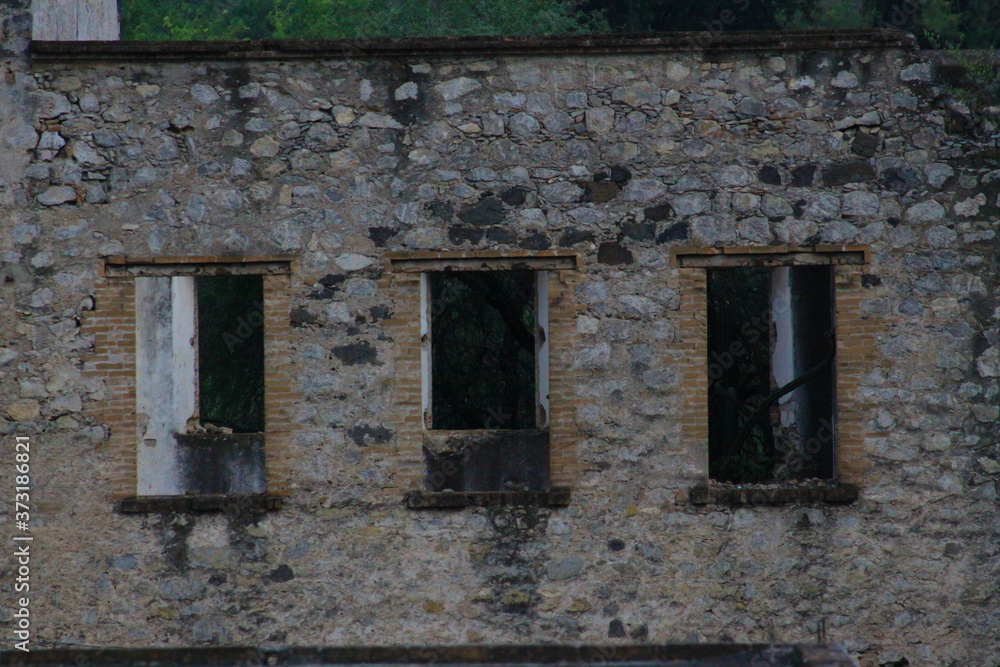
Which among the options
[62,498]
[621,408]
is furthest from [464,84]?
[62,498]

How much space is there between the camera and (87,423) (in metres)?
7.77

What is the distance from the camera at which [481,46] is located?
25.3 feet

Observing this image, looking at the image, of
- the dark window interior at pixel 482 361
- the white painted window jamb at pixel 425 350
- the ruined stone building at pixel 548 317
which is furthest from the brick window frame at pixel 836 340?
the dark window interior at pixel 482 361

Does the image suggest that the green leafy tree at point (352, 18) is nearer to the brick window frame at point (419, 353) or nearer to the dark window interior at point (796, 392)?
the brick window frame at point (419, 353)


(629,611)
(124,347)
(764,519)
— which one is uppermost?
(124,347)

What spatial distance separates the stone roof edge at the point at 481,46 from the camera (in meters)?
7.67

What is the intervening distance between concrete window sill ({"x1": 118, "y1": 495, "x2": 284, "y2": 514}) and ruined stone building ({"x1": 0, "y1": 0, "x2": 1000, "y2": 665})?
0.07 feet

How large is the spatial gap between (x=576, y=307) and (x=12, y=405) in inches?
153

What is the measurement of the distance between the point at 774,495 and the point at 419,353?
8.50ft

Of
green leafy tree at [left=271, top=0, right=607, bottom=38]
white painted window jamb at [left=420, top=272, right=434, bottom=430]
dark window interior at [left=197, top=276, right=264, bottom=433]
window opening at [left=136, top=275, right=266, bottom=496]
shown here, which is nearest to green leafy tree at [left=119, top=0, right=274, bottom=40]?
green leafy tree at [left=271, top=0, right=607, bottom=38]

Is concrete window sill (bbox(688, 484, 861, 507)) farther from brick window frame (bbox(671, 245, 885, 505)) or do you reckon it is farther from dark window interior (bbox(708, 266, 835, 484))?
dark window interior (bbox(708, 266, 835, 484))

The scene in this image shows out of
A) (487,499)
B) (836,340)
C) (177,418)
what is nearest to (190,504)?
(177,418)

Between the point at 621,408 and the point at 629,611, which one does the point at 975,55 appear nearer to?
the point at 621,408

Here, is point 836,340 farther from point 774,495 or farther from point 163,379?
point 163,379
